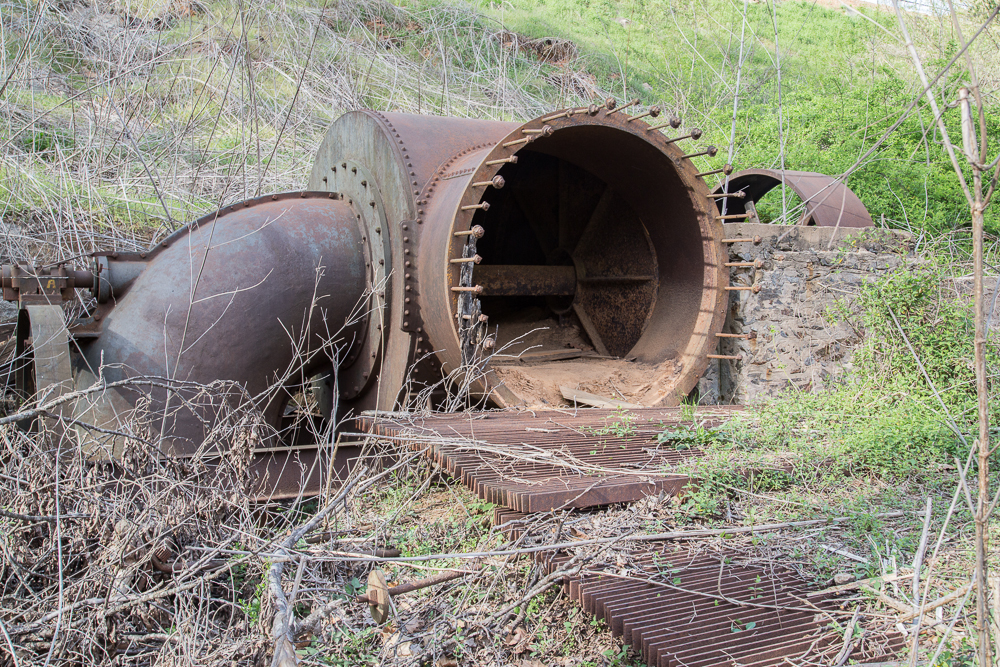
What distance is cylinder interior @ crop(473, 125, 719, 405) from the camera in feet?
13.6

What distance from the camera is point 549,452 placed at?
108 inches

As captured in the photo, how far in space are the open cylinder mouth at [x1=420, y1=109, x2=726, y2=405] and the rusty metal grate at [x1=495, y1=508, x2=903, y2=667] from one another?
150 cm

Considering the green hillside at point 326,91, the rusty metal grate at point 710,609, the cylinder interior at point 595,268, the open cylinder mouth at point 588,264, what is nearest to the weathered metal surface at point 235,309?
the open cylinder mouth at point 588,264

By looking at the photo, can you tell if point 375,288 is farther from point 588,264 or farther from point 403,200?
point 588,264

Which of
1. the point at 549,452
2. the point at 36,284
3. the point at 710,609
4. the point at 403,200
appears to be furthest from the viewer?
the point at 403,200

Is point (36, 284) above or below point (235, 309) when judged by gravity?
above

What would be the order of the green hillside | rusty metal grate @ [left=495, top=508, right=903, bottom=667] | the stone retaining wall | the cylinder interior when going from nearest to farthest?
1. rusty metal grate @ [left=495, top=508, right=903, bottom=667]
2. the cylinder interior
3. the stone retaining wall
4. the green hillside

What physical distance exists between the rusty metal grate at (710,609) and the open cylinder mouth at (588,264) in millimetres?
1495

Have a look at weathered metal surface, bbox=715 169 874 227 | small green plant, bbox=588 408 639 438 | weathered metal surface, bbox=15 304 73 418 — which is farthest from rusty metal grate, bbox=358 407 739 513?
weathered metal surface, bbox=715 169 874 227

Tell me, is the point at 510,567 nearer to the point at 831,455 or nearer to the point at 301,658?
the point at 301,658

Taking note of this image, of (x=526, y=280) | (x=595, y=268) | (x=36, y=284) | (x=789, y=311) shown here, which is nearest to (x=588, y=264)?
(x=595, y=268)

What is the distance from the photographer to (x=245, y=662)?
2.22 metres

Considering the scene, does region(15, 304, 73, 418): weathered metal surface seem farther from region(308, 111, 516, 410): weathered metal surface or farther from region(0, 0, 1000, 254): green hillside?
region(0, 0, 1000, 254): green hillside

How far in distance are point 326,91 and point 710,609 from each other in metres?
8.42
